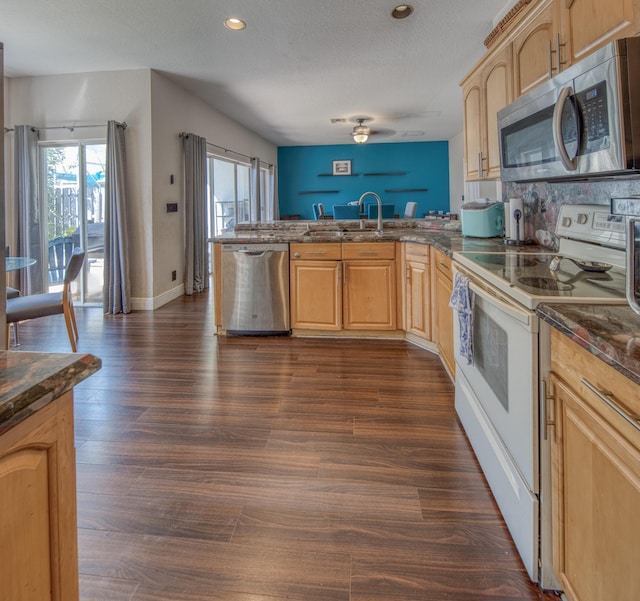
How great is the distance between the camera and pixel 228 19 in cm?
361

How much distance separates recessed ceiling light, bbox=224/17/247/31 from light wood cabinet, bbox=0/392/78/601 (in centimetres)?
382

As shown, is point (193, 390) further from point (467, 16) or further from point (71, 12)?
point (467, 16)

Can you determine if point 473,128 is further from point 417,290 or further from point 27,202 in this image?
point 27,202

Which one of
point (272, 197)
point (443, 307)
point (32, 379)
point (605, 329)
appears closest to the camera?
point (32, 379)

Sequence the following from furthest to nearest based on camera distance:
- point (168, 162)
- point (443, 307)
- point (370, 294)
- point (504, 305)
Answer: point (168, 162), point (370, 294), point (443, 307), point (504, 305)

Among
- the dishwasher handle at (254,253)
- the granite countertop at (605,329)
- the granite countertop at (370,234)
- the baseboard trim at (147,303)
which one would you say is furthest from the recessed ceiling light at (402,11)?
the baseboard trim at (147,303)

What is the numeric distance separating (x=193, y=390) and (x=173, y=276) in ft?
10.5

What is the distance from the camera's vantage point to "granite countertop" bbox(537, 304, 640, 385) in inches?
30.4

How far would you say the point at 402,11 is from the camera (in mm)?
3543

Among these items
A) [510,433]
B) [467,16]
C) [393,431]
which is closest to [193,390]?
[393,431]

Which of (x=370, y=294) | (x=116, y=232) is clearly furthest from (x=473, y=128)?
(x=116, y=232)

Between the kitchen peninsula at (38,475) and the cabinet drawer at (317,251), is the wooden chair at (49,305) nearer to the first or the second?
the cabinet drawer at (317,251)

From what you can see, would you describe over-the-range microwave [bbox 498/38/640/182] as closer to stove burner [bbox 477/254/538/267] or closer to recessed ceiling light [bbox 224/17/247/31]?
stove burner [bbox 477/254/538/267]

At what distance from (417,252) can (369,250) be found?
1.40ft
